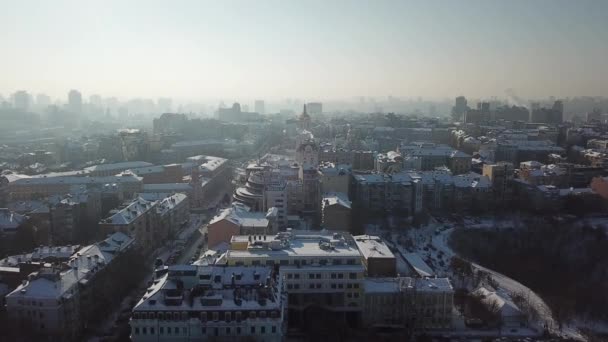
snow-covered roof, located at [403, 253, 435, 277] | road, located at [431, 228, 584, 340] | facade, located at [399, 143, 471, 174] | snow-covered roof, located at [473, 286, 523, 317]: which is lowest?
road, located at [431, 228, 584, 340]

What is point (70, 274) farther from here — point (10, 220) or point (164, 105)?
point (164, 105)

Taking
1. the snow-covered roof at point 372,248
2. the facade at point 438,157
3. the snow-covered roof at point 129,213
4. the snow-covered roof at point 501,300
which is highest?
the facade at point 438,157

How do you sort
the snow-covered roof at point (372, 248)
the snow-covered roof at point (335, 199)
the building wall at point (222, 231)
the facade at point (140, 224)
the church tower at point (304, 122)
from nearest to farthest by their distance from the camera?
the snow-covered roof at point (372, 248) < the facade at point (140, 224) < the building wall at point (222, 231) < the snow-covered roof at point (335, 199) < the church tower at point (304, 122)

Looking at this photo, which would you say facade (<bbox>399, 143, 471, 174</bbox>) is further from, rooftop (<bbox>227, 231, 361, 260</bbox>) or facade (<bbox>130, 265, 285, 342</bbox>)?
facade (<bbox>130, 265, 285, 342</bbox>)

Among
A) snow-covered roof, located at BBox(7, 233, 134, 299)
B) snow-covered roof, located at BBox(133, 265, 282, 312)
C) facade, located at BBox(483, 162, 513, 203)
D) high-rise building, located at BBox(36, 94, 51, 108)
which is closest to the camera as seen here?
snow-covered roof, located at BBox(133, 265, 282, 312)

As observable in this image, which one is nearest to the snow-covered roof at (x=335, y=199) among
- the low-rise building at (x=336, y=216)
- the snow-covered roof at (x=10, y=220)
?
the low-rise building at (x=336, y=216)

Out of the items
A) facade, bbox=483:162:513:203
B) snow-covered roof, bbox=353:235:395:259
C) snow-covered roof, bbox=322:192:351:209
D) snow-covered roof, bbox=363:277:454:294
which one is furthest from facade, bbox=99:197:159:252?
facade, bbox=483:162:513:203

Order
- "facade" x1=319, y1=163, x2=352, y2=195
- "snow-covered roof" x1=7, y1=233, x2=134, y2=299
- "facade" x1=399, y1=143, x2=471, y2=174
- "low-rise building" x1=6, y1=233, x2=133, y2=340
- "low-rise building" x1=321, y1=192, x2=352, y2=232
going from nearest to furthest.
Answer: "low-rise building" x1=6, y1=233, x2=133, y2=340 → "snow-covered roof" x1=7, y1=233, x2=134, y2=299 → "low-rise building" x1=321, y1=192, x2=352, y2=232 → "facade" x1=319, y1=163, x2=352, y2=195 → "facade" x1=399, y1=143, x2=471, y2=174

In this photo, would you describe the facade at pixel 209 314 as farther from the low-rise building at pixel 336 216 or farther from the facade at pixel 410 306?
the low-rise building at pixel 336 216

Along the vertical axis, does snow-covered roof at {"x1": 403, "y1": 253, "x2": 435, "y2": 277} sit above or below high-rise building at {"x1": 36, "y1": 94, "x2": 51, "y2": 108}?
below
